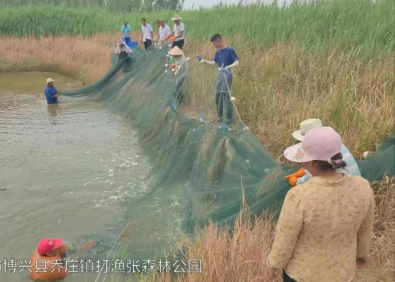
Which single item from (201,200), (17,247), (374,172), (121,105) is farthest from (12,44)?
(374,172)

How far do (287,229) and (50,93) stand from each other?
9.23 m

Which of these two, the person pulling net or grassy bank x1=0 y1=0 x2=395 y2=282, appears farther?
the person pulling net

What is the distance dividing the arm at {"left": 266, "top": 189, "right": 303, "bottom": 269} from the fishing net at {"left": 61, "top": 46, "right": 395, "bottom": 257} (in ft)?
3.35

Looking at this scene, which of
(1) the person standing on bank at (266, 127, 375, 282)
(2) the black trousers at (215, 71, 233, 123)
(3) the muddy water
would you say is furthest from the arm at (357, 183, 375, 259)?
(2) the black trousers at (215, 71, 233, 123)

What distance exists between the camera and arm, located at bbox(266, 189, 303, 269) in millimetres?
1699

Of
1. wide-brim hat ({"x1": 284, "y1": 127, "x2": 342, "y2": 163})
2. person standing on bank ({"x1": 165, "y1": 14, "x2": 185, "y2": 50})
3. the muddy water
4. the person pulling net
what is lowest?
the muddy water

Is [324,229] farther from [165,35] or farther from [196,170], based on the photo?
[165,35]

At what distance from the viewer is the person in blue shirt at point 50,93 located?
9625 millimetres

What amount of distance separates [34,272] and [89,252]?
21.4 inches

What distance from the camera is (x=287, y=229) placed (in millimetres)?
1737

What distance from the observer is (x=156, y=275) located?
119 inches

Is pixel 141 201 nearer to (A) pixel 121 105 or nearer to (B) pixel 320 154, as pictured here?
(B) pixel 320 154

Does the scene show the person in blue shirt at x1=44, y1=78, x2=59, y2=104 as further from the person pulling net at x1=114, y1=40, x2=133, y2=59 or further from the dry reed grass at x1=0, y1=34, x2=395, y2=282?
the dry reed grass at x1=0, y1=34, x2=395, y2=282

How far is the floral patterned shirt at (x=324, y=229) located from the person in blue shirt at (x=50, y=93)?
29.9 feet
